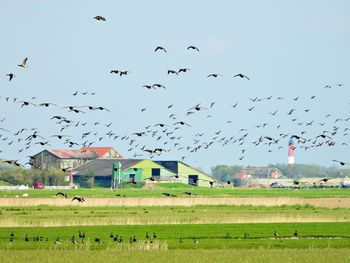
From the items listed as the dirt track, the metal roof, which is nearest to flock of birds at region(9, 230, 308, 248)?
the dirt track

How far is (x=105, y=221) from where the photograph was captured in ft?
249

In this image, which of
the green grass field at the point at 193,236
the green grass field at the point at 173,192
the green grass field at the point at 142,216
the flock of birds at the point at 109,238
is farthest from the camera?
the green grass field at the point at 173,192

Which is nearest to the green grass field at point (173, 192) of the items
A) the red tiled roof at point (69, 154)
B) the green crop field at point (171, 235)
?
the red tiled roof at point (69, 154)

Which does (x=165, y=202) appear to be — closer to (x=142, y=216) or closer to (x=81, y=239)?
(x=142, y=216)

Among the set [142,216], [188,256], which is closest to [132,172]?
[142,216]

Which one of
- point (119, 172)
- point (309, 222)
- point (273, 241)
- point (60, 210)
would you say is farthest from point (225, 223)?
point (119, 172)

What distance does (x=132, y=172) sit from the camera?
178 meters

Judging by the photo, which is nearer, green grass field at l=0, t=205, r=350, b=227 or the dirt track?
green grass field at l=0, t=205, r=350, b=227

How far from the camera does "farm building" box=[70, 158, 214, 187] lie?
179 metres

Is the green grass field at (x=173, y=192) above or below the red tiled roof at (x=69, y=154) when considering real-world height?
below

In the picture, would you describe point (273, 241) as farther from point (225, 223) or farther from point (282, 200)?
point (282, 200)

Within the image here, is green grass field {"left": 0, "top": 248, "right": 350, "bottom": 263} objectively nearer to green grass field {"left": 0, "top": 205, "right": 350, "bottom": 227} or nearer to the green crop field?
the green crop field

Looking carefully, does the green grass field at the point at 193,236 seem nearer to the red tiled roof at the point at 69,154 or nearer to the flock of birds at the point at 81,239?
the flock of birds at the point at 81,239

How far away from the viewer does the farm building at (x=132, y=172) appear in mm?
178750
